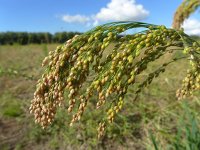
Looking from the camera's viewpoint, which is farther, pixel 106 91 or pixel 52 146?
pixel 52 146

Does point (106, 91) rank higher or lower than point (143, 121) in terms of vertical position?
higher

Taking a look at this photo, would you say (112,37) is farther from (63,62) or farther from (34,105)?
(34,105)

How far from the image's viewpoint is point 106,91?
1301 mm

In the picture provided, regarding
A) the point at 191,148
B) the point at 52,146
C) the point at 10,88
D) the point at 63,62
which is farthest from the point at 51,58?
the point at 10,88

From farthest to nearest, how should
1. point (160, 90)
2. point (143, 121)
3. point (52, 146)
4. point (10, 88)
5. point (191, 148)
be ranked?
point (10, 88), point (160, 90), point (143, 121), point (52, 146), point (191, 148)

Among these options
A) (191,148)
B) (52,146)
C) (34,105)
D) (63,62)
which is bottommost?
(52,146)

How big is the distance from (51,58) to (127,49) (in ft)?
0.82

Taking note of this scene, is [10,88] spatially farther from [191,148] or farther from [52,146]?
[191,148]

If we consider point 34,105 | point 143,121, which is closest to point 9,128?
point 143,121

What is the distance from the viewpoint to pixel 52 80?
50.6 inches

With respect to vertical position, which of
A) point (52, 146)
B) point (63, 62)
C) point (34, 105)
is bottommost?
point (52, 146)

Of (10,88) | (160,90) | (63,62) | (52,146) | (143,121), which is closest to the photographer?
(63,62)

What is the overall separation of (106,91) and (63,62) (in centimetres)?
17

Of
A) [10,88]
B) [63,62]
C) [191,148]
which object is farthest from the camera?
[10,88]
